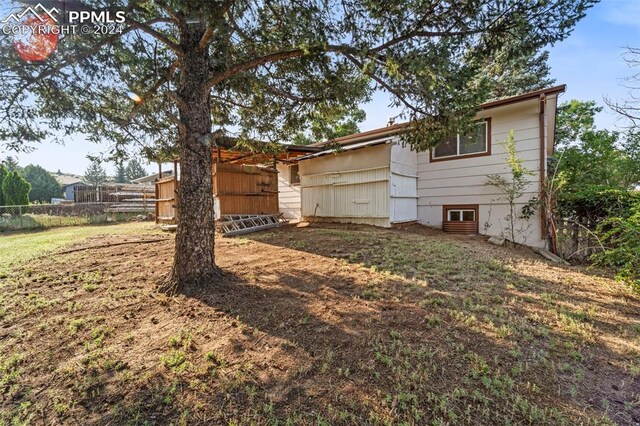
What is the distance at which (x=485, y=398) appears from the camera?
190 centimetres

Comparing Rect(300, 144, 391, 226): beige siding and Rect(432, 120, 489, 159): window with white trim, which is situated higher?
Rect(432, 120, 489, 159): window with white trim

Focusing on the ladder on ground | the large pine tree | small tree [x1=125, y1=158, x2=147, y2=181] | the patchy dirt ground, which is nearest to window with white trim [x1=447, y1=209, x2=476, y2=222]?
the patchy dirt ground

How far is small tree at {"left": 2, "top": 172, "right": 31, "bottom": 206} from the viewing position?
18.7 m

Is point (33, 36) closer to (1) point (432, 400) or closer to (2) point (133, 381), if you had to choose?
(2) point (133, 381)

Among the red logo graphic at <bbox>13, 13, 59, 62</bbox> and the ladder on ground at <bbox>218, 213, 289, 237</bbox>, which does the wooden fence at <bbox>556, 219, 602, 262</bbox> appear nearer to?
the ladder on ground at <bbox>218, 213, 289, 237</bbox>

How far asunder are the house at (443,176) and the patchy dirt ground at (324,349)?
3.43 metres

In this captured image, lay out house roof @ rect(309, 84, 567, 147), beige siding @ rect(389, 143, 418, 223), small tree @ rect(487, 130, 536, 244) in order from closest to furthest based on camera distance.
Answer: house roof @ rect(309, 84, 567, 147)
small tree @ rect(487, 130, 536, 244)
beige siding @ rect(389, 143, 418, 223)

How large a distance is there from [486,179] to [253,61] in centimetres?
685

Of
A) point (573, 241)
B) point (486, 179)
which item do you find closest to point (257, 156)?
point (486, 179)

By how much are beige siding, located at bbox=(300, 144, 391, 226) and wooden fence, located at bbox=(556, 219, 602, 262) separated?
12.7 ft

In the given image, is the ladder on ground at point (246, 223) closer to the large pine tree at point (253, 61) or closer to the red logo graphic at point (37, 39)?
the large pine tree at point (253, 61)

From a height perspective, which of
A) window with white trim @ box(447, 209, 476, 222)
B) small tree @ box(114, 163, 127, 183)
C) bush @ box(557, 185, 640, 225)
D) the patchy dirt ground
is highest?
small tree @ box(114, 163, 127, 183)

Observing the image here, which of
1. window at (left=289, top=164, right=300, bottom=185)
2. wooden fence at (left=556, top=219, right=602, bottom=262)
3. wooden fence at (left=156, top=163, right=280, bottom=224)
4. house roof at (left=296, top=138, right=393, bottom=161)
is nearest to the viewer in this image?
wooden fence at (left=556, top=219, right=602, bottom=262)

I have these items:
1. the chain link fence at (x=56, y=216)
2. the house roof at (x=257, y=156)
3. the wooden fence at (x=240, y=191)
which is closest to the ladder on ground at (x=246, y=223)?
the wooden fence at (x=240, y=191)
